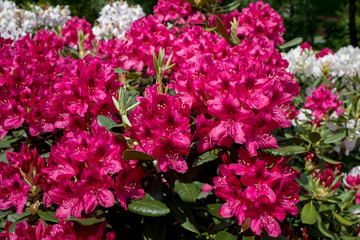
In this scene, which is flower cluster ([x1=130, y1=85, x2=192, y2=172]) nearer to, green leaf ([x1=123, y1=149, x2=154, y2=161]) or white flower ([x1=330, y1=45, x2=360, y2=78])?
green leaf ([x1=123, y1=149, x2=154, y2=161])

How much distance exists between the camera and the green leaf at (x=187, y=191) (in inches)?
46.3

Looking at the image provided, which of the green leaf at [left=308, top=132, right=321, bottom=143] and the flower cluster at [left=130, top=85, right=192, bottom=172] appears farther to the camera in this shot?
the green leaf at [left=308, top=132, right=321, bottom=143]

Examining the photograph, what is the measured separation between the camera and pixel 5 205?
4.19 feet

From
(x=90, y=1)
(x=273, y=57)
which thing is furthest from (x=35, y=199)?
(x=90, y=1)

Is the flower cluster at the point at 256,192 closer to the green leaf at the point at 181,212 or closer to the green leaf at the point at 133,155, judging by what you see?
the green leaf at the point at 181,212

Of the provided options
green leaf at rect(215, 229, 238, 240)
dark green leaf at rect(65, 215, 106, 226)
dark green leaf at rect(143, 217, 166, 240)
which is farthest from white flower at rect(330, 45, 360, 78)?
dark green leaf at rect(65, 215, 106, 226)

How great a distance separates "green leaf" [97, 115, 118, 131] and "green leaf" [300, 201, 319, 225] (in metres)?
1.07

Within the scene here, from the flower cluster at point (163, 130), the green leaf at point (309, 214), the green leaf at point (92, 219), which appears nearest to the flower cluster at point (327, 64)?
the green leaf at point (309, 214)

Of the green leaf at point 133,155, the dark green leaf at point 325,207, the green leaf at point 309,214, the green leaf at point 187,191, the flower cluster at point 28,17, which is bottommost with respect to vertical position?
the dark green leaf at point 325,207

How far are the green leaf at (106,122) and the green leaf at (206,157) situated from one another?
1.09 ft

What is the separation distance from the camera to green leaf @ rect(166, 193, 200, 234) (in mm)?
1248

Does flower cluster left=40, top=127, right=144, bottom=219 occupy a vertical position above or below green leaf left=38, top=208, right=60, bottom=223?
above

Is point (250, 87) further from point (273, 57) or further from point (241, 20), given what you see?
point (241, 20)

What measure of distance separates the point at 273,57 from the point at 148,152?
2.20ft
